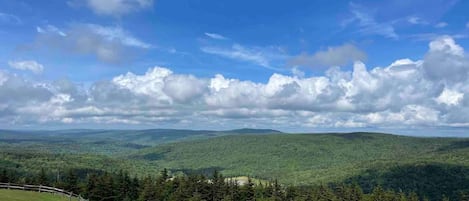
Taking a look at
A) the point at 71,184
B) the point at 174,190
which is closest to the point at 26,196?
the point at 71,184

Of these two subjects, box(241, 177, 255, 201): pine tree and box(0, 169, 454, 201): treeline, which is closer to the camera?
box(0, 169, 454, 201): treeline

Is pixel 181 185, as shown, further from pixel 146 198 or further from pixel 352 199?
pixel 352 199

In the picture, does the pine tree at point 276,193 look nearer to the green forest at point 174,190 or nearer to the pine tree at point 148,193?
the green forest at point 174,190

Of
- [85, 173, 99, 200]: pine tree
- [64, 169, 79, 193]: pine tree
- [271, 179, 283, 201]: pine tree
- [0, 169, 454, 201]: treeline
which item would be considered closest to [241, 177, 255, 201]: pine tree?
[0, 169, 454, 201]: treeline

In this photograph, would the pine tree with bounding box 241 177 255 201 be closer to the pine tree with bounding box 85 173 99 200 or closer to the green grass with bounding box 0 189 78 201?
the pine tree with bounding box 85 173 99 200

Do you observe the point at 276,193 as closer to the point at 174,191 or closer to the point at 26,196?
the point at 174,191

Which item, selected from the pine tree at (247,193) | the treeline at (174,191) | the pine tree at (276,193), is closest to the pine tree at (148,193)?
the treeline at (174,191)

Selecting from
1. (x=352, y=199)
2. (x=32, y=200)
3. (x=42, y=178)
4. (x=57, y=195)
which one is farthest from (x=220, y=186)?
(x=32, y=200)

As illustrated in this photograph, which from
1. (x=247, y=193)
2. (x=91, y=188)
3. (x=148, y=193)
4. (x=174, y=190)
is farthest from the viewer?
(x=247, y=193)
